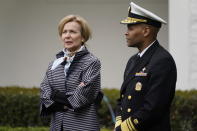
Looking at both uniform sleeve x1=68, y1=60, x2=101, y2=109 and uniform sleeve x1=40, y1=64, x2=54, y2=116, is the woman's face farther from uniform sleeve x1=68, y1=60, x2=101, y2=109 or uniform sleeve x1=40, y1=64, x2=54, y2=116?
uniform sleeve x1=40, y1=64, x2=54, y2=116

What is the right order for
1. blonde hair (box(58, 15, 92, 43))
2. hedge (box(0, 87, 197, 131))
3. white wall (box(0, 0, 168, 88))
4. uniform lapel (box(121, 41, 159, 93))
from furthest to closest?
white wall (box(0, 0, 168, 88)) → hedge (box(0, 87, 197, 131)) → blonde hair (box(58, 15, 92, 43)) → uniform lapel (box(121, 41, 159, 93))

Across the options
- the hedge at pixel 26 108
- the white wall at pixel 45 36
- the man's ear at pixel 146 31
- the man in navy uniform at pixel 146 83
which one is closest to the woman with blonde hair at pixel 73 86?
the man in navy uniform at pixel 146 83

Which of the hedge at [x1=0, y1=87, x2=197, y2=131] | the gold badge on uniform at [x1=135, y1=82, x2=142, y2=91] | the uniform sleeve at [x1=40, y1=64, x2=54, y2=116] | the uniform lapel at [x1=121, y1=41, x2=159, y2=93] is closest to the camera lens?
the gold badge on uniform at [x1=135, y1=82, x2=142, y2=91]

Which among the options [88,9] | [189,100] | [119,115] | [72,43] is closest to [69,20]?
[72,43]

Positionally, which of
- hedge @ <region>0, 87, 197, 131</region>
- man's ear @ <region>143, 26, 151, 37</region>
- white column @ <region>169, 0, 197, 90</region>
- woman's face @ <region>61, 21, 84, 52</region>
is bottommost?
hedge @ <region>0, 87, 197, 131</region>

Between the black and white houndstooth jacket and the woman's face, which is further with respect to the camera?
the woman's face

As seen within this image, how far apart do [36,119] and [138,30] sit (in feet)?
18.0

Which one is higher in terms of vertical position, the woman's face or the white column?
the woman's face

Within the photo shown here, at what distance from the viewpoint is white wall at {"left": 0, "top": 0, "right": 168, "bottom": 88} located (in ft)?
44.9

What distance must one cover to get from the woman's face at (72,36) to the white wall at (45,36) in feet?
25.2

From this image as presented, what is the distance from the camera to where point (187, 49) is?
10945mm

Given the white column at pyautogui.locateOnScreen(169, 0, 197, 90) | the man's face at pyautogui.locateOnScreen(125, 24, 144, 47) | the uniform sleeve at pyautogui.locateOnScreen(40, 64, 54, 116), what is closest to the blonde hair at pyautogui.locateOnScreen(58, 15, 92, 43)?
the uniform sleeve at pyautogui.locateOnScreen(40, 64, 54, 116)

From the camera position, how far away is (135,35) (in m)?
5.11

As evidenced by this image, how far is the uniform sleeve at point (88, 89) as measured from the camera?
5.64m
